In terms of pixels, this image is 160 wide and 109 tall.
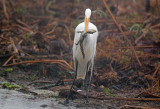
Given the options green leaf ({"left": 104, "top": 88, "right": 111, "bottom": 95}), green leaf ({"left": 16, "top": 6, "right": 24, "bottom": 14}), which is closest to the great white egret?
green leaf ({"left": 104, "top": 88, "right": 111, "bottom": 95})

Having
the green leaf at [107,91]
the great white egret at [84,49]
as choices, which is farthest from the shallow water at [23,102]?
the green leaf at [107,91]

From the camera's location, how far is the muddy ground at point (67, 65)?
3893mm

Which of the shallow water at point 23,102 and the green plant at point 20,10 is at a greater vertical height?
the green plant at point 20,10

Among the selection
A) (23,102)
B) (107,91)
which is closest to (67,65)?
(107,91)

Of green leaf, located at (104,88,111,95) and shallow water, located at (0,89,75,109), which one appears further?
green leaf, located at (104,88,111,95)

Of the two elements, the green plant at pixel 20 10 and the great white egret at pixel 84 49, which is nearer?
the great white egret at pixel 84 49

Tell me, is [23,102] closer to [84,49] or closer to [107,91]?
[84,49]

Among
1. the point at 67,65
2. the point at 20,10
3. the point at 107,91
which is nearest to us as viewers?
the point at 107,91

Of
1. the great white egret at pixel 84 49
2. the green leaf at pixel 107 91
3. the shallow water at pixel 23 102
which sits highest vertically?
the great white egret at pixel 84 49

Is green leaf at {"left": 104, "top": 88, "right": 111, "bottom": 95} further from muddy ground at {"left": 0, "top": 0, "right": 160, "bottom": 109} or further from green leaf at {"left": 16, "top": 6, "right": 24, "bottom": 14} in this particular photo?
green leaf at {"left": 16, "top": 6, "right": 24, "bottom": 14}

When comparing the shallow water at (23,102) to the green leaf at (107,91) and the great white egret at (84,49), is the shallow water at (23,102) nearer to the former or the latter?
the great white egret at (84,49)

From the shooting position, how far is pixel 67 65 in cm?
529

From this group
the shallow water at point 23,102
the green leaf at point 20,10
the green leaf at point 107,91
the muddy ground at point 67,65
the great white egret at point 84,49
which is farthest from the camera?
the green leaf at point 20,10

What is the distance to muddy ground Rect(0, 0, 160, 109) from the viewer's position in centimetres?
389
